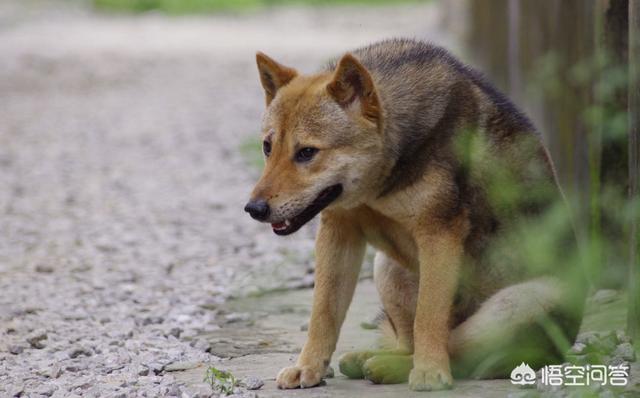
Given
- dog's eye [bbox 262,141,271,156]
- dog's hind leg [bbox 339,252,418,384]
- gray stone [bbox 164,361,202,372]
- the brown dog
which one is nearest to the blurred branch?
the brown dog

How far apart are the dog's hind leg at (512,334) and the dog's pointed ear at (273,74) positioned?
1.33 meters

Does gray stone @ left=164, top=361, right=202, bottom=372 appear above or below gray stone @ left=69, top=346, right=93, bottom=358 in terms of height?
above

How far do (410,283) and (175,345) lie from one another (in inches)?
50.2

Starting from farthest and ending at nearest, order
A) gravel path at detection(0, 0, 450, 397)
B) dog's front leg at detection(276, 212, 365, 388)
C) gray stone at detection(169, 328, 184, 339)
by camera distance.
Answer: gray stone at detection(169, 328, 184, 339)
gravel path at detection(0, 0, 450, 397)
dog's front leg at detection(276, 212, 365, 388)

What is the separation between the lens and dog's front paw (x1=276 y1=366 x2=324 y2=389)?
4770mm

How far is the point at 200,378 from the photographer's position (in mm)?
4930

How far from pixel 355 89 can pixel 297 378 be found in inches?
48.7

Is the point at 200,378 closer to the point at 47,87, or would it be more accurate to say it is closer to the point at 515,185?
the point at 515,185

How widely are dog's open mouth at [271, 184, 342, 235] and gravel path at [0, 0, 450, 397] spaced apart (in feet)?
2.54

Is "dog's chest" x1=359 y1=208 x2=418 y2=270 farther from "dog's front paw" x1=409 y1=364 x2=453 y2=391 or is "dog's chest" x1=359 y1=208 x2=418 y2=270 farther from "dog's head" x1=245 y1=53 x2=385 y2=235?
"dog's front paw" x1=409 y1=364 x2=453 y2=391

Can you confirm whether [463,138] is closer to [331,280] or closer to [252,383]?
[331,280]

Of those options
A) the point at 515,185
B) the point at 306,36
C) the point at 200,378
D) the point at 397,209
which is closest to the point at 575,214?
the point at 515,185
